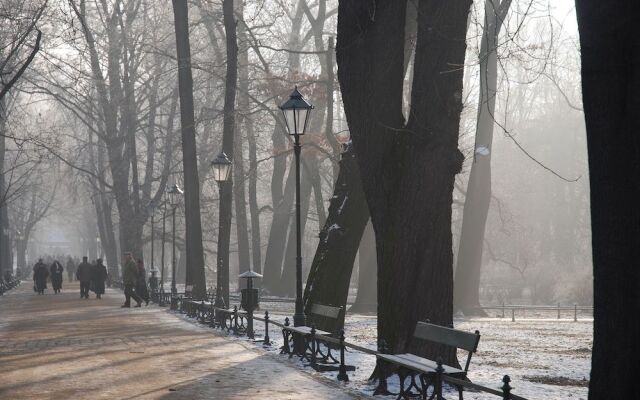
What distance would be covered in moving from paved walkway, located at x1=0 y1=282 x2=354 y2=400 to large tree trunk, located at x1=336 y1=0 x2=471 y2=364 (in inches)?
54.2

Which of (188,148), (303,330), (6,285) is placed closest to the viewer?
(303,330)

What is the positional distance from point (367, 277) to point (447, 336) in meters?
24.3

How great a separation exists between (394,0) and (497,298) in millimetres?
42059

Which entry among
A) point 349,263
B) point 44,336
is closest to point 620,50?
point 349,263

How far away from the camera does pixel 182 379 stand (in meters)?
12.2

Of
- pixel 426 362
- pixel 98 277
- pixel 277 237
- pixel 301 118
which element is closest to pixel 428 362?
pixel 426 362

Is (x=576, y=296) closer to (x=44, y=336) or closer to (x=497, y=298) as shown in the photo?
(x=497, y=298)

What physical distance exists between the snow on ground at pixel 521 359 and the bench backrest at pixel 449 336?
86cm

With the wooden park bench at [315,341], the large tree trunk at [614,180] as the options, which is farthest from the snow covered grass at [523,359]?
the large tree trunk at [614,180]

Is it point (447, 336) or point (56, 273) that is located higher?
point (56, 273)

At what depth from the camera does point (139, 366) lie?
13.7 m

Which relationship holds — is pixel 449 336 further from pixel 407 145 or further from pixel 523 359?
pixel 523 359

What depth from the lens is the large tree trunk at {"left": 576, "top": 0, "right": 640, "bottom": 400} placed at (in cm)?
675

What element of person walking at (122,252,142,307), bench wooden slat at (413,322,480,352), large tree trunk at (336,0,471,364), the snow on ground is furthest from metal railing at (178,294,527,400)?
person walking at (122,252,142,307)
